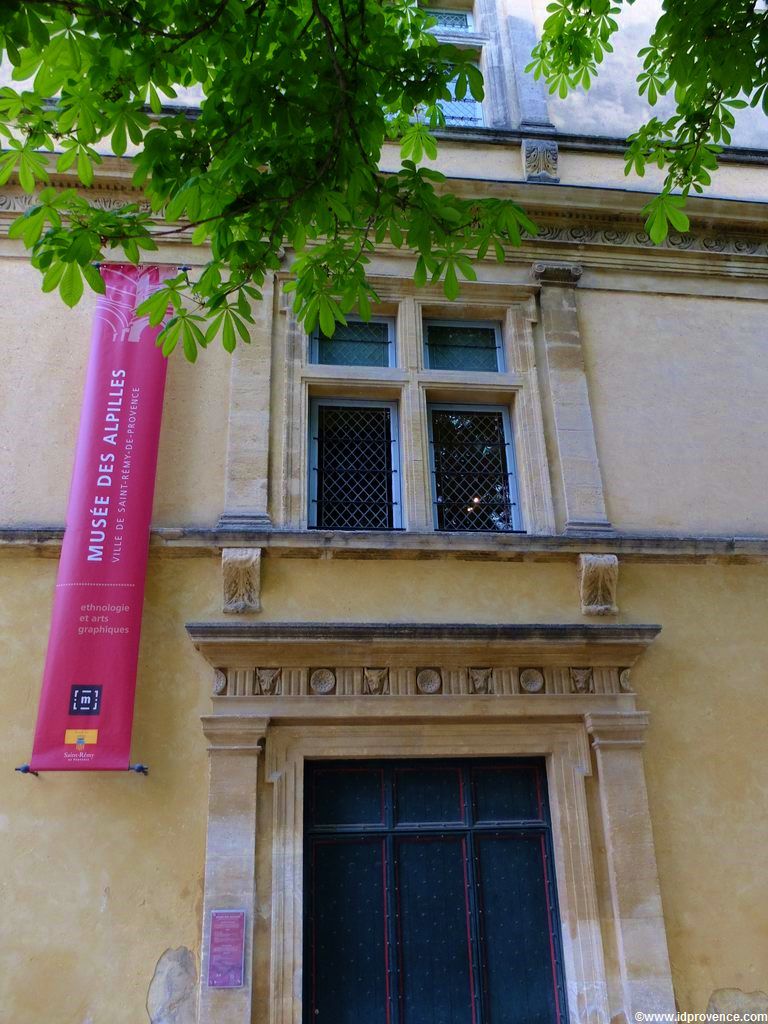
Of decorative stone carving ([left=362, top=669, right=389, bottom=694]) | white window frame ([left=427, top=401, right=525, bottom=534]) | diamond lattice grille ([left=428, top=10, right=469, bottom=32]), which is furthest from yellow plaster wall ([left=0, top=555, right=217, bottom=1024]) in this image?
diamond lattice grille ([left=428, top=10, right=469, bottom=32])

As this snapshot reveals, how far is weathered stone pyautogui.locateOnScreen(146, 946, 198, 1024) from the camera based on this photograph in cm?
451

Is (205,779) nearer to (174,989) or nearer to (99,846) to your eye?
(99,846)

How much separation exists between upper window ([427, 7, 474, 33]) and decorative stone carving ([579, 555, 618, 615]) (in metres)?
5.74

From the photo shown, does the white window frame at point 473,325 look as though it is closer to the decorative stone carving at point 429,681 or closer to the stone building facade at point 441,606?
the stone building facade at point 441,606

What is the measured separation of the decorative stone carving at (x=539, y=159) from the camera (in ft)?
23.5

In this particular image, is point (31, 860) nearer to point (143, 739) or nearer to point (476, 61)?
point (143, 739)

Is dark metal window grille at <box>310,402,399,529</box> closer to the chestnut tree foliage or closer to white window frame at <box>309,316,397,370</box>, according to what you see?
white window frame at <box>309,316,397,370</box>

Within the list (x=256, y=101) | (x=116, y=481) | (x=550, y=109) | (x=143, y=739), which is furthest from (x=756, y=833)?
(x=550, y=109)

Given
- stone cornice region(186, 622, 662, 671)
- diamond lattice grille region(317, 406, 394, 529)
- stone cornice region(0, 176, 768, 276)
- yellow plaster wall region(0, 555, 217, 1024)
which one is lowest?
yellow plaster wall region(0, 555, 217, 1024)

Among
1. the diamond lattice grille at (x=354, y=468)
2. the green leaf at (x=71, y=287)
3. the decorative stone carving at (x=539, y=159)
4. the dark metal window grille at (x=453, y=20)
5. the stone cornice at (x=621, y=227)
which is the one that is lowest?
the green leaf at (x=71, y=287)

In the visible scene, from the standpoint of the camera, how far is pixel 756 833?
5.26m

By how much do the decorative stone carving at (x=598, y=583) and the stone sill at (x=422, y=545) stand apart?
77mm

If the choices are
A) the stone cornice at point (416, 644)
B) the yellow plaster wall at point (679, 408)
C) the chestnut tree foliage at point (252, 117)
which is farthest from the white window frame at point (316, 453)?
the chestnut tree foliage at point (252, 117)

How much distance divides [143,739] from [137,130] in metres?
3.40
